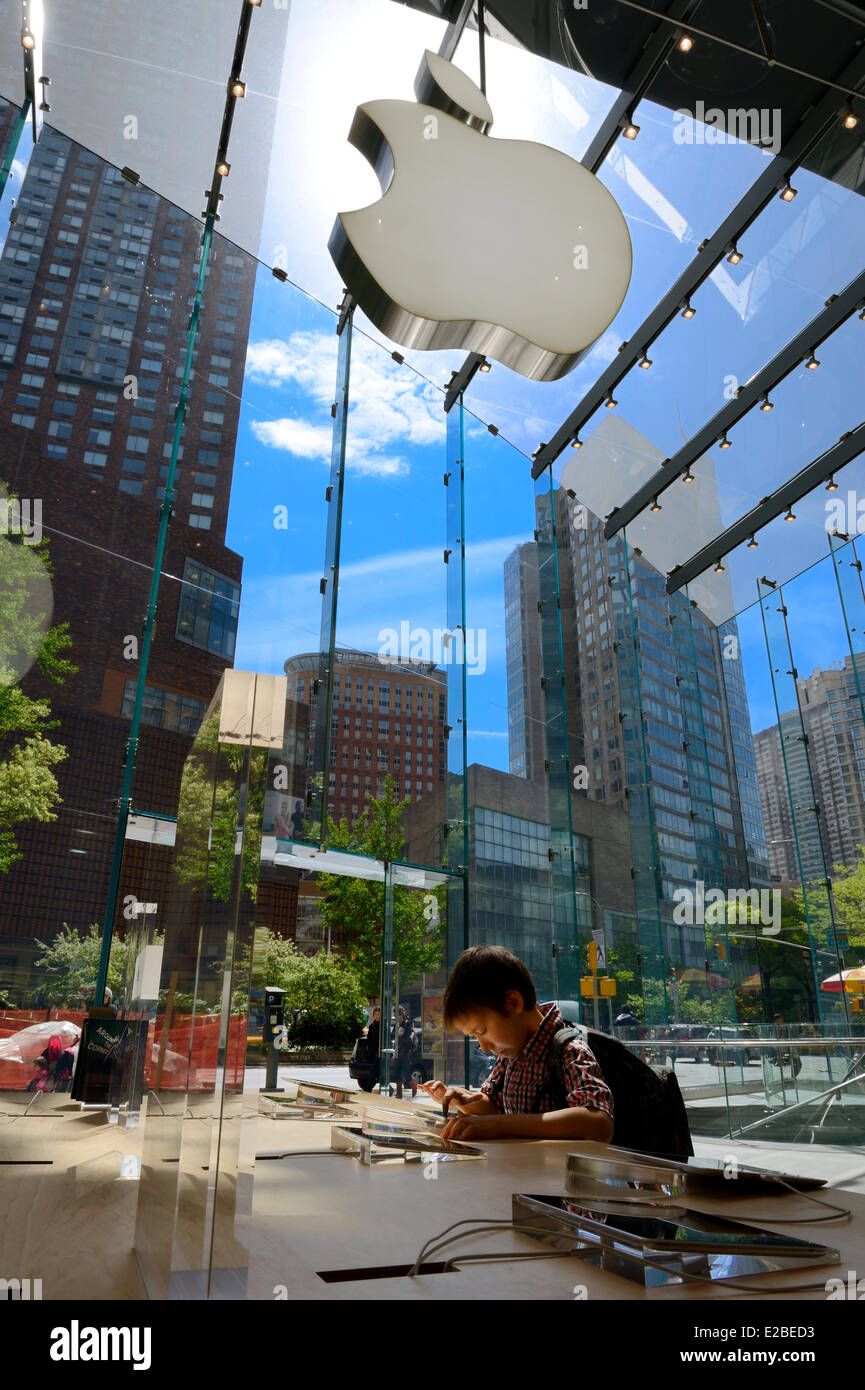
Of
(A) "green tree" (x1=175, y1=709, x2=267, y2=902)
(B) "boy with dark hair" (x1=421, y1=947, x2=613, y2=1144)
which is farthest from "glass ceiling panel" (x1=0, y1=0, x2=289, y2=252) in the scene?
(A) "green tree" (x1=175, y1=709, x2=267, y2=902)

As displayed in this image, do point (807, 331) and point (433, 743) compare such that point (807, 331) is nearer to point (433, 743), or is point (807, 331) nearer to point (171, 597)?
point (433, 743)

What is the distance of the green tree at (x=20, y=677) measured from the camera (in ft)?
18.5

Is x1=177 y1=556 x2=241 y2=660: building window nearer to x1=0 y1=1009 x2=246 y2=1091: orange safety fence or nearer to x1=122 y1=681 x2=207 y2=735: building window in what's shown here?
x1=122 y1=681 x2=207 y2=735: building window

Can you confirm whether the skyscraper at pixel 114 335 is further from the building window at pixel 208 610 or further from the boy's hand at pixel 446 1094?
the boy's hand at pixel 446 1094

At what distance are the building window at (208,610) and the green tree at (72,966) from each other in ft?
7.21

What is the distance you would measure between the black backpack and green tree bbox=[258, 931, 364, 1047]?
13.8 metres

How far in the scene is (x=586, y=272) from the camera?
199cm

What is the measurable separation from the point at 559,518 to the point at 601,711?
2431 mm

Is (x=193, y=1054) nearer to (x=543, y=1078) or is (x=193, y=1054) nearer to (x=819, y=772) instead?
(x=543, y=1078)

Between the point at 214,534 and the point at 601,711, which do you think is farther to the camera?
the point at 601,711

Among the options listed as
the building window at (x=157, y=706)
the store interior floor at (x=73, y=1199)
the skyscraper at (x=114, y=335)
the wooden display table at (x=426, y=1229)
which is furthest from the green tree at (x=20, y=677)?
the wooden display table at (x=426, y=1229)

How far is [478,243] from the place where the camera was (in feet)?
6.24

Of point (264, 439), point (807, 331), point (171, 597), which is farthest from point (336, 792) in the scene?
point (807, 331)

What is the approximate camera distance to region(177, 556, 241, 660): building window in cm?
633
